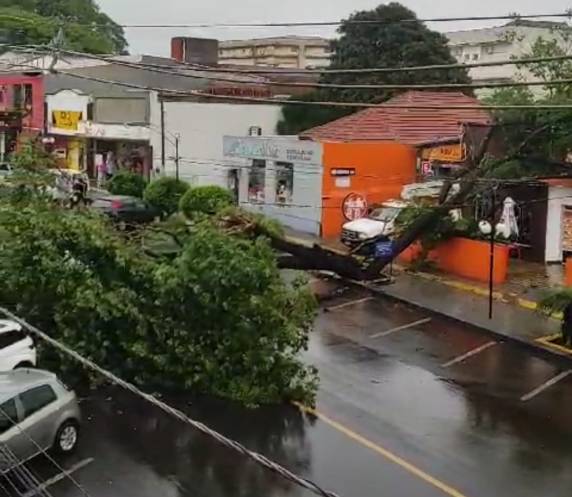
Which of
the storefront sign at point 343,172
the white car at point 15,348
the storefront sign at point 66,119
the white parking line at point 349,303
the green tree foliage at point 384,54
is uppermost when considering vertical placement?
the green tree foliage at point 384,54

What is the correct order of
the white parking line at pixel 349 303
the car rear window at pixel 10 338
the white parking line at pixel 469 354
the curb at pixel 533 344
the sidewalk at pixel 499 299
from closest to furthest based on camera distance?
1. the car rear window at pixel 10 338
2. the white parking line at pixel 469 354
3. the curb at pixel 533 344
4. the sidewalk at pixel 499 299
5. the white parking line at pixel 349 303

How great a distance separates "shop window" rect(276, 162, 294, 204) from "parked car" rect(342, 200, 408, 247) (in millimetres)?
4987

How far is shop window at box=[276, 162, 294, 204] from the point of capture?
36531 mm

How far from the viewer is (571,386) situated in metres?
18.0

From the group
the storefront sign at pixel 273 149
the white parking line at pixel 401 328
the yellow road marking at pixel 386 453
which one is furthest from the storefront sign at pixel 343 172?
the yellow road marking at pixel 386 453

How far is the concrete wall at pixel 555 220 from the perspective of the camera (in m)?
28.3

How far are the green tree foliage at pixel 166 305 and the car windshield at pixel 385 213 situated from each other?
577 inches

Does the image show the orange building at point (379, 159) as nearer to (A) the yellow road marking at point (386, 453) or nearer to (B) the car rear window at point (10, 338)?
(B) the car rear window at point (10, 338)

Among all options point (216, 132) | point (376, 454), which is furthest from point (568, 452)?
point (216, 132)

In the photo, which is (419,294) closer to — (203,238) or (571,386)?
(571,386)

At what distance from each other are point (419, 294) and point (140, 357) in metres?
10.4

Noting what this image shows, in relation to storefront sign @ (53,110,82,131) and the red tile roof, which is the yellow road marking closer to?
the red tile roof

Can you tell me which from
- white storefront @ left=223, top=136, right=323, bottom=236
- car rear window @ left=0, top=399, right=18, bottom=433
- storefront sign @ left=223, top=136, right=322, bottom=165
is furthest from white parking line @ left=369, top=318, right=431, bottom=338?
storefront sign @ left=223, top=136, right=322, bottom=165

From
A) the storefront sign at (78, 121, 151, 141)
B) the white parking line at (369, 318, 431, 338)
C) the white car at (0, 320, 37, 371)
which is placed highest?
the storefront sign at (78, 121, 151, 141)
